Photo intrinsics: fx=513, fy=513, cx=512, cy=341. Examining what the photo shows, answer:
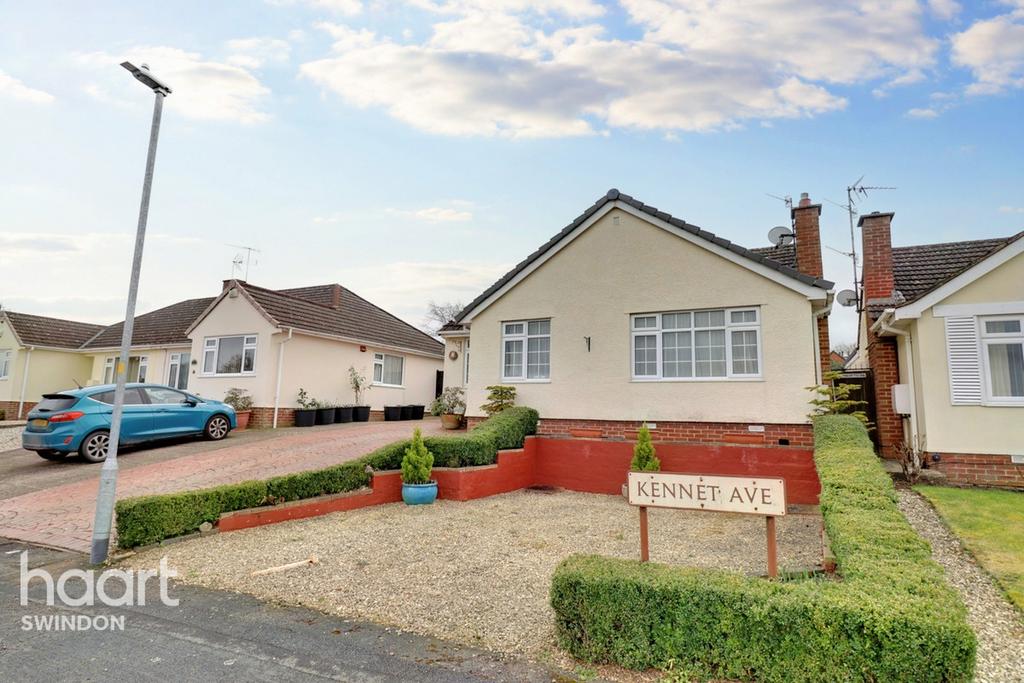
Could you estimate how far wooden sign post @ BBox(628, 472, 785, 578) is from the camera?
4.63m

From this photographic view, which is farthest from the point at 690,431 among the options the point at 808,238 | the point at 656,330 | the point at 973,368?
the point at 808,238

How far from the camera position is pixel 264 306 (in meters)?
19.1

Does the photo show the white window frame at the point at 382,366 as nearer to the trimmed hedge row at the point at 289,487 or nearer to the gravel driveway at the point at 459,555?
the trimmed hedge row at the point at 289,487

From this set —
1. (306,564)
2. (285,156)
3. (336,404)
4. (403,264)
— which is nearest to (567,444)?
(306,564)

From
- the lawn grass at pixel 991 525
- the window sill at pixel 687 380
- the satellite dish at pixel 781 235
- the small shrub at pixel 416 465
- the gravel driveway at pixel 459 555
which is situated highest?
the satellite dish at pixel 781 235

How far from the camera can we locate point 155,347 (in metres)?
22.9

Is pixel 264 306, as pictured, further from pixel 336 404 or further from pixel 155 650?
pixel 155 650

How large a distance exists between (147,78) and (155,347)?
19772 millimetres

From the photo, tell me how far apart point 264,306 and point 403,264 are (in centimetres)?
732

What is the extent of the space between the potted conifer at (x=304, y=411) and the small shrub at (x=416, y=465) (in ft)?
34.5

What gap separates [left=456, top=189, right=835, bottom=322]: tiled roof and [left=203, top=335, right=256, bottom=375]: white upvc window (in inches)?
365

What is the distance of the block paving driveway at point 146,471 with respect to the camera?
8.16 metres

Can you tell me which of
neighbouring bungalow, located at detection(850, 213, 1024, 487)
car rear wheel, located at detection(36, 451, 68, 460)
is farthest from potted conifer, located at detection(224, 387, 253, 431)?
neighbouring bungalow, located at detection(850, 213, 1024, 487)

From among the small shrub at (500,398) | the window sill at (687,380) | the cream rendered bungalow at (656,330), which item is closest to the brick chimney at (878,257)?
the cream rendered bungalow at (656,330)
